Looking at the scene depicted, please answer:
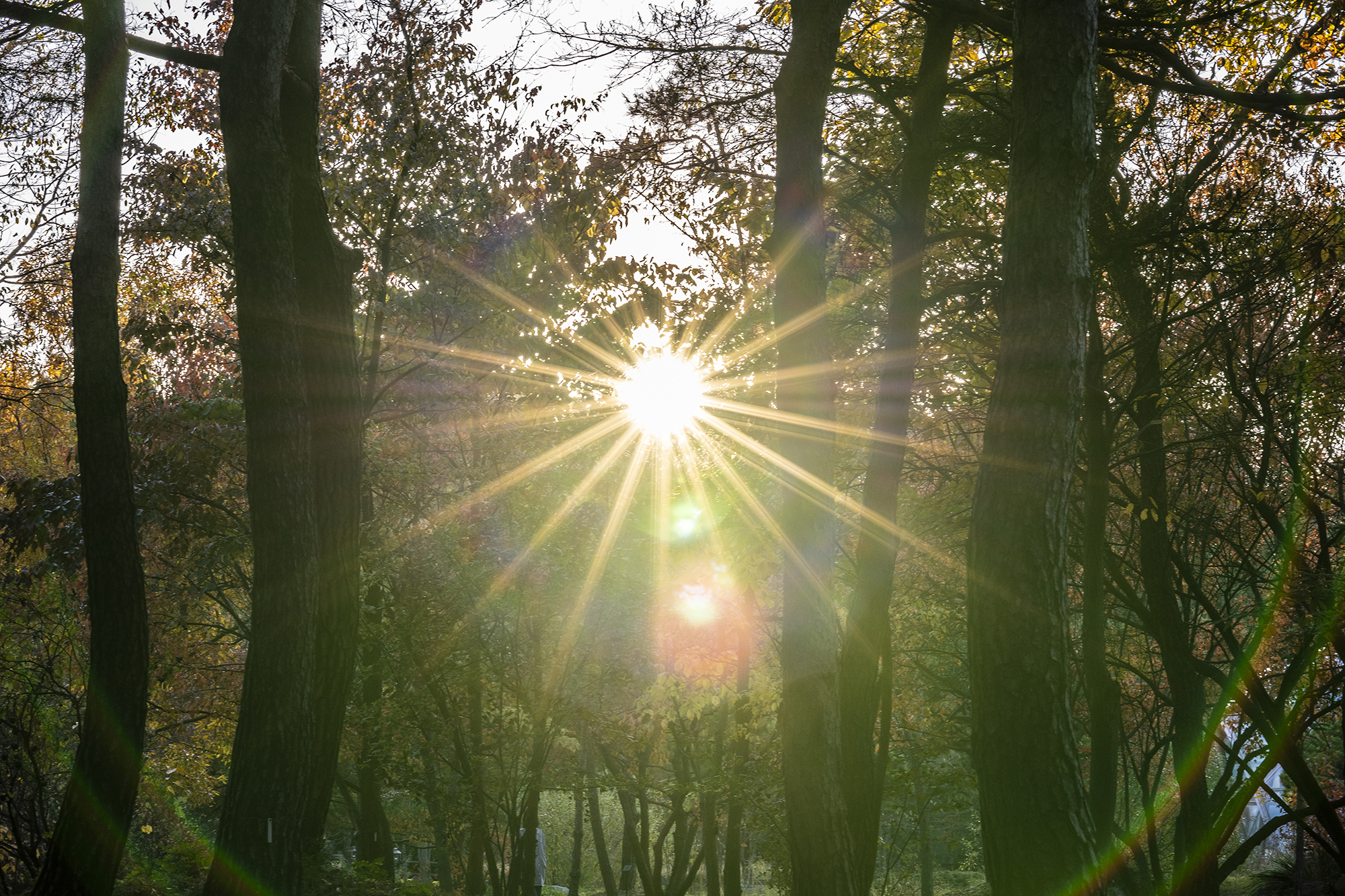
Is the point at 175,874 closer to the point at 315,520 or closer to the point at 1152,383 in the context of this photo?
the point at 315,520

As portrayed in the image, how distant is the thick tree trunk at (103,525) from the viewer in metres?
6.23

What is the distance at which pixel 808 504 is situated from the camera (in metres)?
6.38

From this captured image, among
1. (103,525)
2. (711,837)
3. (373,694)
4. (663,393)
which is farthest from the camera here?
(711,837)

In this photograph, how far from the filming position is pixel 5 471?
62.2 feet

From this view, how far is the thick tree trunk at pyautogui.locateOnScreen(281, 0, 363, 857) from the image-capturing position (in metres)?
6.98

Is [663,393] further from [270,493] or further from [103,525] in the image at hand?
[103,525]

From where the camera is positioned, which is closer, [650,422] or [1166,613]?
[1166,613]

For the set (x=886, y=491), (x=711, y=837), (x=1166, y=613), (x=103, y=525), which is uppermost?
(x=1166, y=613)

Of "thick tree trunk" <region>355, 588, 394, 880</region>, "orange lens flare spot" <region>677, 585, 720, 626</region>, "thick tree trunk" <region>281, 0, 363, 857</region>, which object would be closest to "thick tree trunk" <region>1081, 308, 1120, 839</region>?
"thick tree trunk" <region>281, 0, 363, 857</region>

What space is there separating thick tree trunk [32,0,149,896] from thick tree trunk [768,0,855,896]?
4737mm

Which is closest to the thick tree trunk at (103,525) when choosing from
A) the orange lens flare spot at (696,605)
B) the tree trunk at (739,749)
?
the tree trunk at (739,749)

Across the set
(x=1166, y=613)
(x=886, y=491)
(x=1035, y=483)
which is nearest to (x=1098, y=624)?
(x=1166, y=613)

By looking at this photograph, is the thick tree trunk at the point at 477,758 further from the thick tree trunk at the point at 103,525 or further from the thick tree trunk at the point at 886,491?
the thick tree trunk at the point at 886,491

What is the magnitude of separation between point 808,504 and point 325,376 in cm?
403
